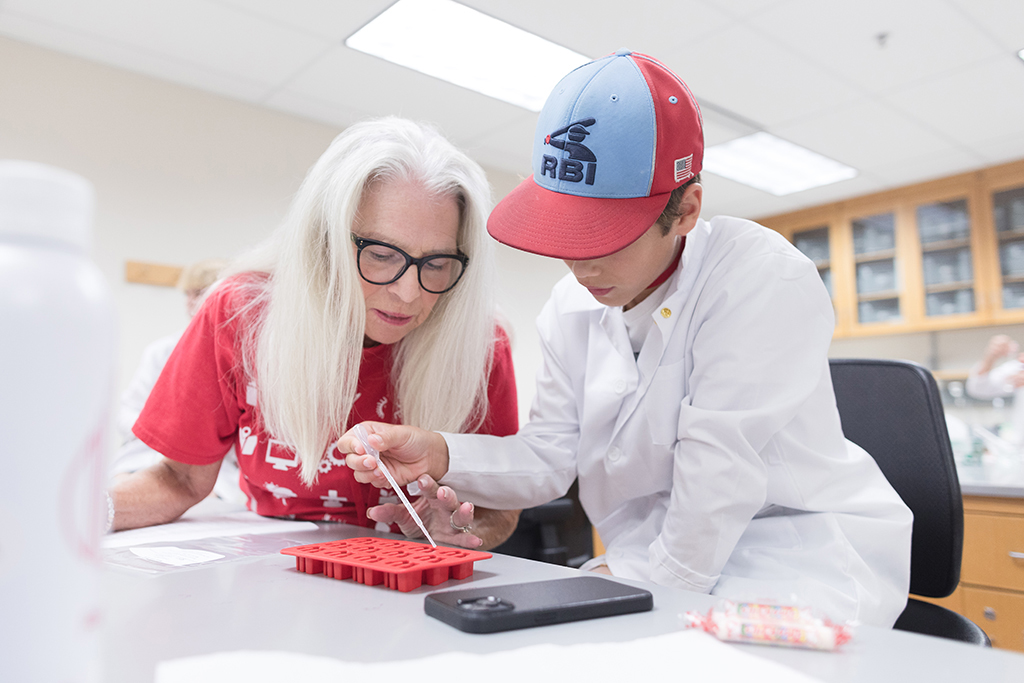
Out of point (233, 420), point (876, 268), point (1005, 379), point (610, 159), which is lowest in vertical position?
point (233, 420)

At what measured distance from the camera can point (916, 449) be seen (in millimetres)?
1094

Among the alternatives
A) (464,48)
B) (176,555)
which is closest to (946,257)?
(464,48)

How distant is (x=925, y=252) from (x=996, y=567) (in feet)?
9.82

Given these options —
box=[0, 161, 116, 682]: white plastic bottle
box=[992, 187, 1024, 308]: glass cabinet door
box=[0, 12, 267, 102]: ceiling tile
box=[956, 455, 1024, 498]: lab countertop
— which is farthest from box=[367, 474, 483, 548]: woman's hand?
box=[992, 187, 1024, 308]: glass cabinet door

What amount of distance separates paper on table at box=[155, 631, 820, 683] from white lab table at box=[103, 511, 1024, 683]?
11 millimetres

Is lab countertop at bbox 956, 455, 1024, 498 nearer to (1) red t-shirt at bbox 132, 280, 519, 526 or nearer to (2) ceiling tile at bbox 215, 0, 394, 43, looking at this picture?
(1) red t-shirt at bbox 132, 280, 519, 526

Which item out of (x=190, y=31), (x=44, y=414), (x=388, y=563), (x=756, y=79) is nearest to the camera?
(x=44, y=414)

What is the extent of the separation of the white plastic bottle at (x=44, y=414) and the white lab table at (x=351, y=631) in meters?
0.20

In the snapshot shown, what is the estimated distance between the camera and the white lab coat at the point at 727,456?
34.2 inches

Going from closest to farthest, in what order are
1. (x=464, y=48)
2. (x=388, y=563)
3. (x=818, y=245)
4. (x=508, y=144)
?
(x=388, y=563)
(x=464, y=48)
(x=508, y=144)
(x=818, y=245)

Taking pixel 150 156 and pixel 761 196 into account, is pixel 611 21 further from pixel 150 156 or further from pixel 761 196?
pixel 761 196

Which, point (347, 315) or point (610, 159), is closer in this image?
point (610, 159)

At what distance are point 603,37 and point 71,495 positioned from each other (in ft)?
8.99

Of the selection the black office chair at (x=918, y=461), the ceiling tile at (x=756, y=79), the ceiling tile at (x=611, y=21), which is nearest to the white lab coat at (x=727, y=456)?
the black office chair at (x=918, y=461)
